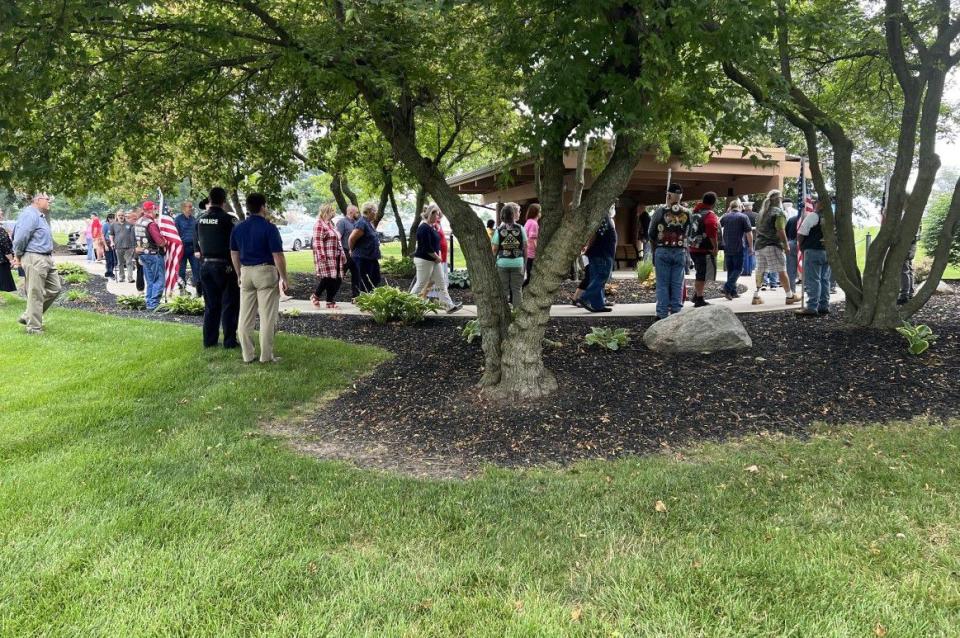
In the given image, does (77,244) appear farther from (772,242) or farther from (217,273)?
(772,242)

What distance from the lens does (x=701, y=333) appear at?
6.36m

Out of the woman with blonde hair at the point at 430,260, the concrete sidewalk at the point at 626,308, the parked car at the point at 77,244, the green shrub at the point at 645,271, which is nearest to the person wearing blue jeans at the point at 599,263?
the concrete sidewalk at the point at 626,308

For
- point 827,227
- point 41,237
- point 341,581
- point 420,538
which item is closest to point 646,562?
point 420,538

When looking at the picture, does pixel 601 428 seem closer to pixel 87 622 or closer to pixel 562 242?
pixel 562 242

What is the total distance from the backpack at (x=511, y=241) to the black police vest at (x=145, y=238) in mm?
6411

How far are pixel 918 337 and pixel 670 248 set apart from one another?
305cm

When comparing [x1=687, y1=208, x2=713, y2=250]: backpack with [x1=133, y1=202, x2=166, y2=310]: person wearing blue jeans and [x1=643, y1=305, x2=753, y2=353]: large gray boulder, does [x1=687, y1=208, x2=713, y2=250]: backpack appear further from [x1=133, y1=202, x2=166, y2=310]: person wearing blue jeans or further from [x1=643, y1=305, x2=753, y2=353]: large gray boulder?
[x1=133, y1=202, x2=166, y2=310]: person wearing blue jeans

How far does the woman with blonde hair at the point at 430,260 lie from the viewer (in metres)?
9.47

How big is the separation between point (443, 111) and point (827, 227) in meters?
5.47

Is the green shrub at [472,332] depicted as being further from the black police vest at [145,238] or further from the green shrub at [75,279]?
the green shrub at [75,279]

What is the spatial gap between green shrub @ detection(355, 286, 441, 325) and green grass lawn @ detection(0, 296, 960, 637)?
14.5ft

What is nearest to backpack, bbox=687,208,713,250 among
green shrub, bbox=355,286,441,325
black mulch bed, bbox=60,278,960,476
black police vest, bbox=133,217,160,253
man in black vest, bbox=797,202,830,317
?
man in black vest, bbox=797,202,830,317

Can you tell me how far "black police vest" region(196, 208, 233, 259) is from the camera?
23.7ft

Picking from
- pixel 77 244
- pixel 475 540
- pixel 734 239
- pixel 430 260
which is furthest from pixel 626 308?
pixel 77 244
